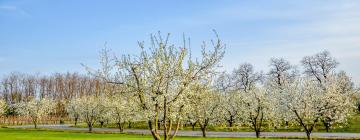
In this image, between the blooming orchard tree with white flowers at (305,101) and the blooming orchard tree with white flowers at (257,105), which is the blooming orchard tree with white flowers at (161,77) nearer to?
the blooming orchard tree with white flowers at (305,101)

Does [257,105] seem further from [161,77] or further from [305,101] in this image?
[161,77]

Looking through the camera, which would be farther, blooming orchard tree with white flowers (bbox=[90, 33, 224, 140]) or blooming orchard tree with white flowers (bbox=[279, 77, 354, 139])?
blooming orchard tree with white flowers (bbox=[279, 77, 354, 139])

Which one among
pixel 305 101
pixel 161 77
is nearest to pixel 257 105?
pixel 305 101

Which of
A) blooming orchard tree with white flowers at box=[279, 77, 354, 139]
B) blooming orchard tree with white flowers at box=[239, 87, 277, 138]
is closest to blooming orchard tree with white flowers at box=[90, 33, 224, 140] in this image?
blooming orchard tree with white flowers at box=[279, 77, 354, 139]

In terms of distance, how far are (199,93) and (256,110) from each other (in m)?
37.9

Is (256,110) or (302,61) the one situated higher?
(302,61)

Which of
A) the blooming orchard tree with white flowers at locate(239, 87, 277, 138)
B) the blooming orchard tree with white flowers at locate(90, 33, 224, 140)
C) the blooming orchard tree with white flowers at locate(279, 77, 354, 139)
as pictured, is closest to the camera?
the blooming orchard tree with white flowers at locate(90, 33, 224, 140)

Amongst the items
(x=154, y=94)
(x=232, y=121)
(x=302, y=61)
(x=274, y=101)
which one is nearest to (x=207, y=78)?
(x=154, y=94)

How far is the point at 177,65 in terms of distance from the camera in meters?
17.0

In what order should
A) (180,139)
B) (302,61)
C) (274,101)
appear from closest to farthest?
(180,139) < (274,101) < (302,61)

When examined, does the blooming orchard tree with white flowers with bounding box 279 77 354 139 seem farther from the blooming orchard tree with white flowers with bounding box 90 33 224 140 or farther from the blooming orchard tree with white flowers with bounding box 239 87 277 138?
the blooming orchard tree with white flowers with bounding box 90 33 224 140

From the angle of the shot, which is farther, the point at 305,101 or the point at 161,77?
the point at 305,101

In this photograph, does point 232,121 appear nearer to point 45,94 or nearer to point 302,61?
point 302,61

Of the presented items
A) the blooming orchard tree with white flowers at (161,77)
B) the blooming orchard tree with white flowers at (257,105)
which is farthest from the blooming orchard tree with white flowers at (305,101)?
the blooming orchard tree with white flowers at (161,77)
